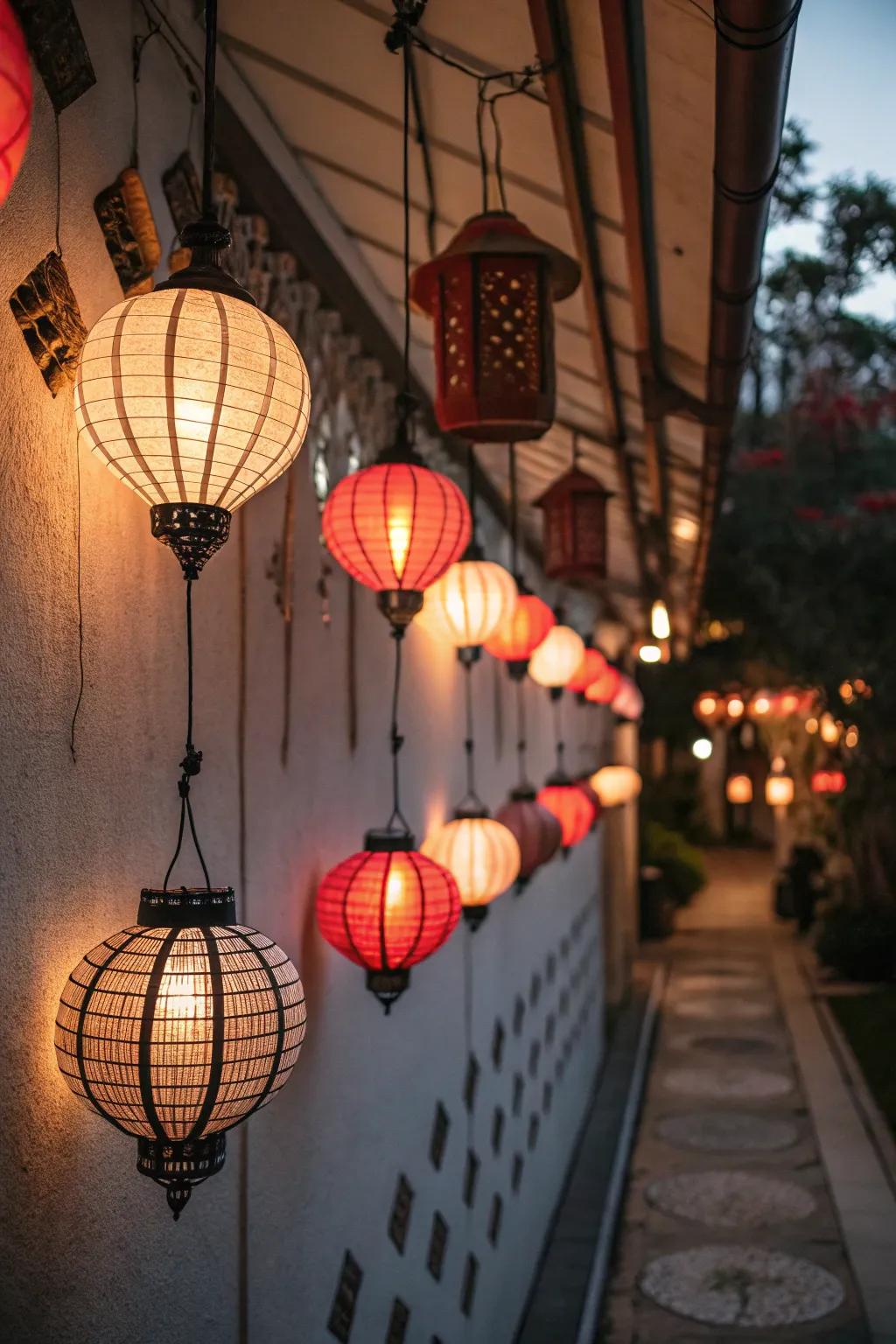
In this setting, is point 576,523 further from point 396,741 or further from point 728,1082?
point 728,1082

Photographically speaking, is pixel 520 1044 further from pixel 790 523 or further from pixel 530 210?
pixel 790 523

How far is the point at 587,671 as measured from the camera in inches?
343

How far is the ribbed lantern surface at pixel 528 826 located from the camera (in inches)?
242

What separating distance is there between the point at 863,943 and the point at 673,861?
643 centimetres

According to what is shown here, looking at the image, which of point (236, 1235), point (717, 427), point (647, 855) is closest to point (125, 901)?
point (236, 1235)

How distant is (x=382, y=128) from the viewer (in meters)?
3.92

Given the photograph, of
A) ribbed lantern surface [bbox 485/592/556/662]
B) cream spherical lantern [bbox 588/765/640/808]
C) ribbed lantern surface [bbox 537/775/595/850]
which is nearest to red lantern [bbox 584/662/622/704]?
cream spherical lantern [bbox 588/765/640/808]

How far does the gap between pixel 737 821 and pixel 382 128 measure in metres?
37.4

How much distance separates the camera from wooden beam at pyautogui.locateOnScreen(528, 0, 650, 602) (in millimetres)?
2867

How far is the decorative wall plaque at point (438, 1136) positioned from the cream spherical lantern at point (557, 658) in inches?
109

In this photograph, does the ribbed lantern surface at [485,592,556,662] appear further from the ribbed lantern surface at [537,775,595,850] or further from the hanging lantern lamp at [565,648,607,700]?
the ribbed lantern surface at [537,775,595,850]

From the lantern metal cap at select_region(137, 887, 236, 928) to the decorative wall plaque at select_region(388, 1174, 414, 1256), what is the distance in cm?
296

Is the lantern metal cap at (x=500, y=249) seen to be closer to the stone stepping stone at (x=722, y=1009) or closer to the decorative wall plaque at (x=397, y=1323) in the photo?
the decorative wall plaque at (x=397, y=1323)

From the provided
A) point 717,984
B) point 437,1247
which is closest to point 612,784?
point 717,984
